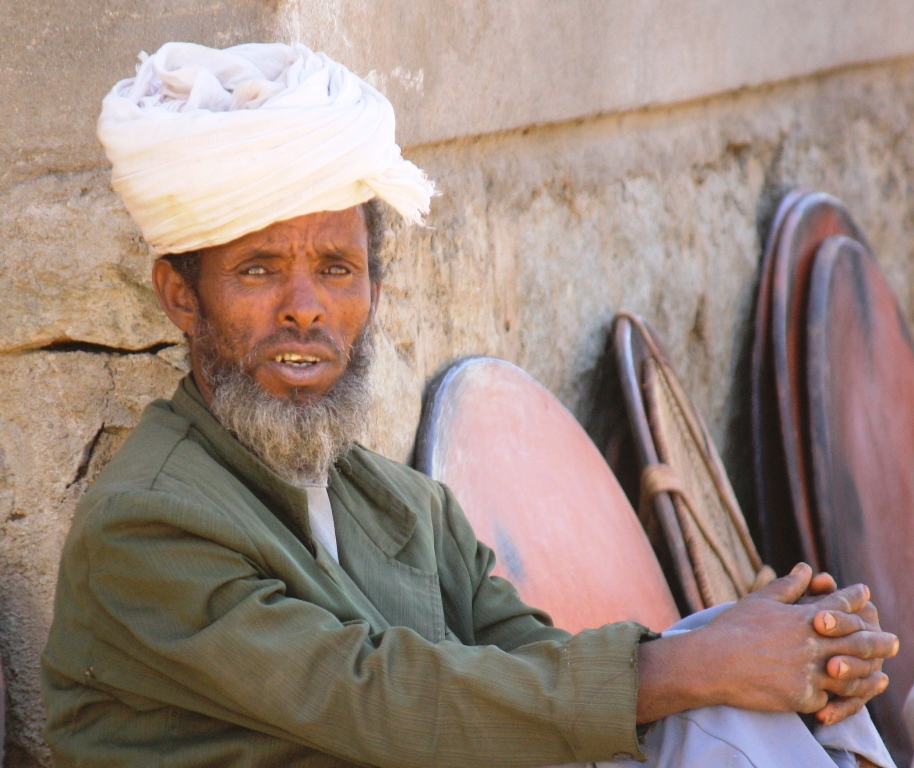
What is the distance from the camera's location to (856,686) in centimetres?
203

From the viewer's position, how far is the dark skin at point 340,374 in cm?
196

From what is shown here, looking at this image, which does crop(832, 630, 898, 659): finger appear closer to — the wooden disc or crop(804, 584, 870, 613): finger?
crop(804, 584, 870, 613): finger

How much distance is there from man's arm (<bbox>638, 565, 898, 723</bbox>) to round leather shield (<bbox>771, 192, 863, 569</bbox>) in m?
2.26

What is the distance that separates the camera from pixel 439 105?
10.6 ft

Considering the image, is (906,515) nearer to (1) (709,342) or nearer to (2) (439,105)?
(1) (709,342)

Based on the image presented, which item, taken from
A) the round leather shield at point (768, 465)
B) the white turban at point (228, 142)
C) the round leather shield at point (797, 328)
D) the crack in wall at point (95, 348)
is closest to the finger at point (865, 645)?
the white turban at point (228, 142)

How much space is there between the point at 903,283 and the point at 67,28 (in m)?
4.89

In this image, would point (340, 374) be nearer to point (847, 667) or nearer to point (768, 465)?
point (847, 667)

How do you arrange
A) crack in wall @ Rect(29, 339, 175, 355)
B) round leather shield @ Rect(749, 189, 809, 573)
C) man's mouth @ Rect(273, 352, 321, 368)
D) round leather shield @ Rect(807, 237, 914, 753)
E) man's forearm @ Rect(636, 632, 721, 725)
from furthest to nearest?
round leather shield @ Rect(749, 189, 809, 573) → round leather shield @ Rect(807, 237, 914, 753) → crack in wall @ Rect(29, 339, 175, 355) → man's mouth @ Rect(273, 352, 321, 368) → man's forearm @ Rect(636, 632, 721, 725)

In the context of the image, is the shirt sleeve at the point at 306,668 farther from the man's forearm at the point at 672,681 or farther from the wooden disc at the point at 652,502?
the wooden disc at the point at 652,502

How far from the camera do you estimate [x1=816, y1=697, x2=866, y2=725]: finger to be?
202 centimetres

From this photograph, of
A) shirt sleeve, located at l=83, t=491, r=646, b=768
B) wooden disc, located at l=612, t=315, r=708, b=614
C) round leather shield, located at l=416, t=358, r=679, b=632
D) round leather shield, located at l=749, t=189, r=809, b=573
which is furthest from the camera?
round leather shield, located at l=749, t=189, r=809, b=573

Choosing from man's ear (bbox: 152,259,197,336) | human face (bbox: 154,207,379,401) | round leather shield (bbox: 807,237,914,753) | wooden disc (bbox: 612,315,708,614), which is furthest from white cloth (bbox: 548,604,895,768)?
round leather shield (bbox: 807,237,914,753)

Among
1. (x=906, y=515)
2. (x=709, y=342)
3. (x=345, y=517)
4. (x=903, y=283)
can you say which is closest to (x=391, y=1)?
(x=345, y=517)
